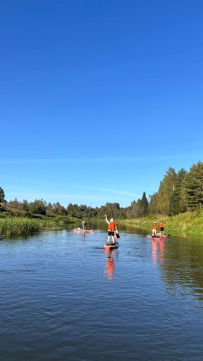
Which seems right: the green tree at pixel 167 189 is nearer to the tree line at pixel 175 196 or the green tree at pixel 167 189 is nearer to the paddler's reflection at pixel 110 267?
the tree line at pixel 175 196

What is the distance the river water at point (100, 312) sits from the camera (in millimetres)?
7422

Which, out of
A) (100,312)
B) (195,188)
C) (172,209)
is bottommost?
(100,312)

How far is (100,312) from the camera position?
405 inches

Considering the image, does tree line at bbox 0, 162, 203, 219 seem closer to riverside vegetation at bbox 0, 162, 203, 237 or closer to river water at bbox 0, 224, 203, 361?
riverside vegetation at bbox 0, 162, 203, 237

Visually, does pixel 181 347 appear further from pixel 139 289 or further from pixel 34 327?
pixel 139 289

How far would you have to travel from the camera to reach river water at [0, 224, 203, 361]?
7.42 m

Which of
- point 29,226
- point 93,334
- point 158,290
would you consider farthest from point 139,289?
point 29,226

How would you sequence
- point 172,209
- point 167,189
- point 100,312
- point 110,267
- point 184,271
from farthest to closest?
1. point 167,189
2. point 172,209
3. point 110,267
4. point 184,271
5. point 100,312

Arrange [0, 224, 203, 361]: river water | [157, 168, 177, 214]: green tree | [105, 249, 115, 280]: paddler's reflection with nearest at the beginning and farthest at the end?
[0, 224, 203, 361]: river water → [105, 249, 115, 280]: paddler's reflection → [157, 168, 177, 214]: green tree

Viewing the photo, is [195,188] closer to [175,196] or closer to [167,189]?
[175,196]

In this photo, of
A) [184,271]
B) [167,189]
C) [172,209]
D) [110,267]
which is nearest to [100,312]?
[110,267]

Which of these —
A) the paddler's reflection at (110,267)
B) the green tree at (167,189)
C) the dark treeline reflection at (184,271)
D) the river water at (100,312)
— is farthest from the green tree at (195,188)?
the river water at (100,312)

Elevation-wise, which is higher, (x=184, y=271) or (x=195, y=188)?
(x=195, y=188)

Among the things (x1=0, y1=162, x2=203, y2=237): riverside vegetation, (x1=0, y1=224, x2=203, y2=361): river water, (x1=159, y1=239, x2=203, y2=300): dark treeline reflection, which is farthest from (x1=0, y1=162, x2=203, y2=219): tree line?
(x1=0, y1=224, x2=203, y2=361): river water
